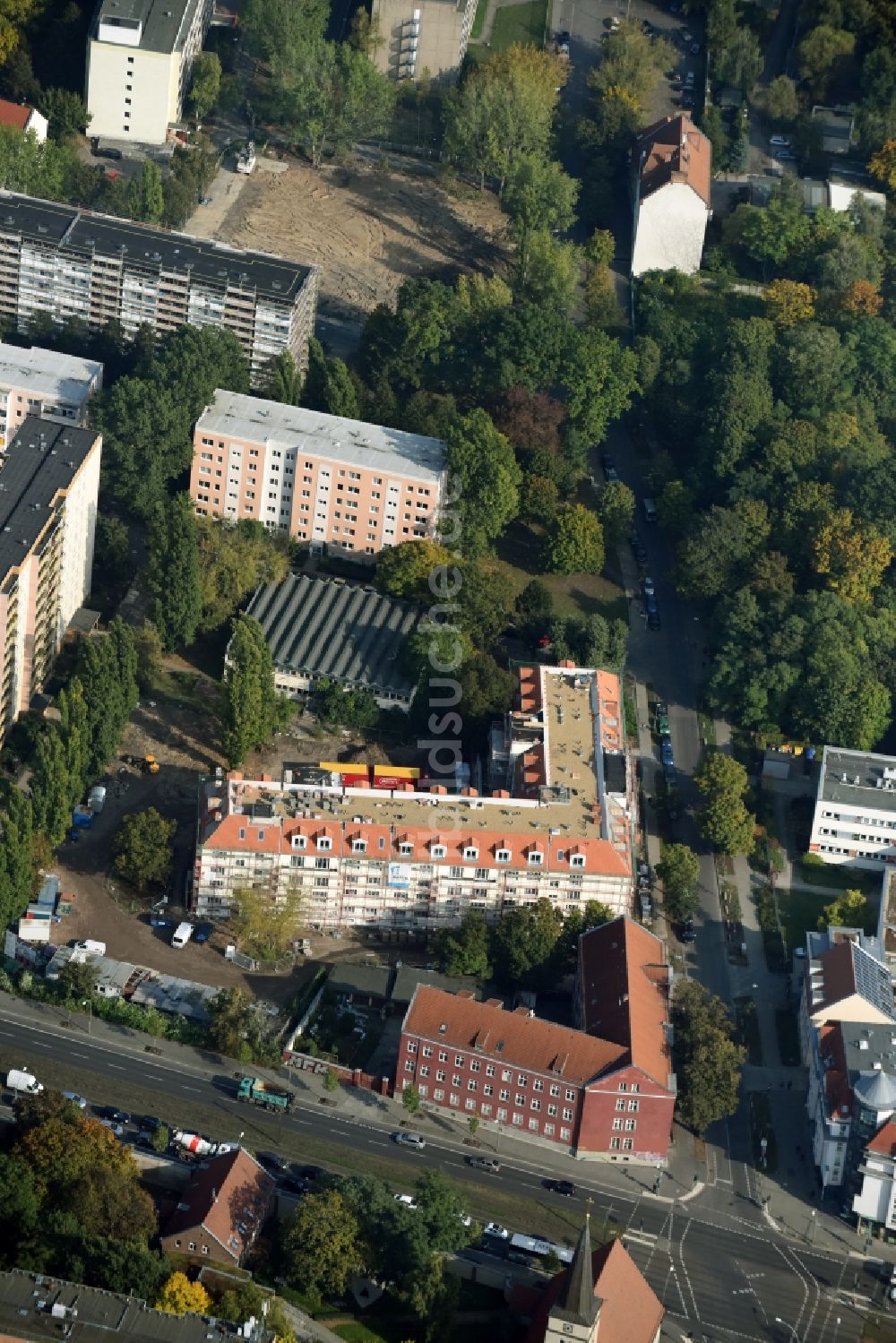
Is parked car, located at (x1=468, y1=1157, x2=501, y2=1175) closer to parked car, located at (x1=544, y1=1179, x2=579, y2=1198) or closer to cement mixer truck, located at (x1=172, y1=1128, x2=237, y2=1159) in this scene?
parked car, located at (x1=544, y1=1179, x2=579, y2=1198)

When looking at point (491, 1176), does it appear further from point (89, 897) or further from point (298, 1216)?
point (89, 897)

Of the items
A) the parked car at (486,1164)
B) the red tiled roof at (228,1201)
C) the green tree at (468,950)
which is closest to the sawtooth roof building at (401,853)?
the green tree at (468,950)

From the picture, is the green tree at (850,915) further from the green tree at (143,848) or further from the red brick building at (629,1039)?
the green tree at (143,848)

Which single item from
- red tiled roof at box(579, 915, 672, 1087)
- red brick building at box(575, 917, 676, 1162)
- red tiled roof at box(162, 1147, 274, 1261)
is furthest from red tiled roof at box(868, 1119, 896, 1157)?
red tiled roof at box(162, 1147, 274, 1261)

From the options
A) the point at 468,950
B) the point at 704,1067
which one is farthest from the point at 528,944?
the point at 704,1067

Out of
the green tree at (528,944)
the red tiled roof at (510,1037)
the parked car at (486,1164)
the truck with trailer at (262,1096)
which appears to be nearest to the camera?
the red tiled roof at (510,1037)
